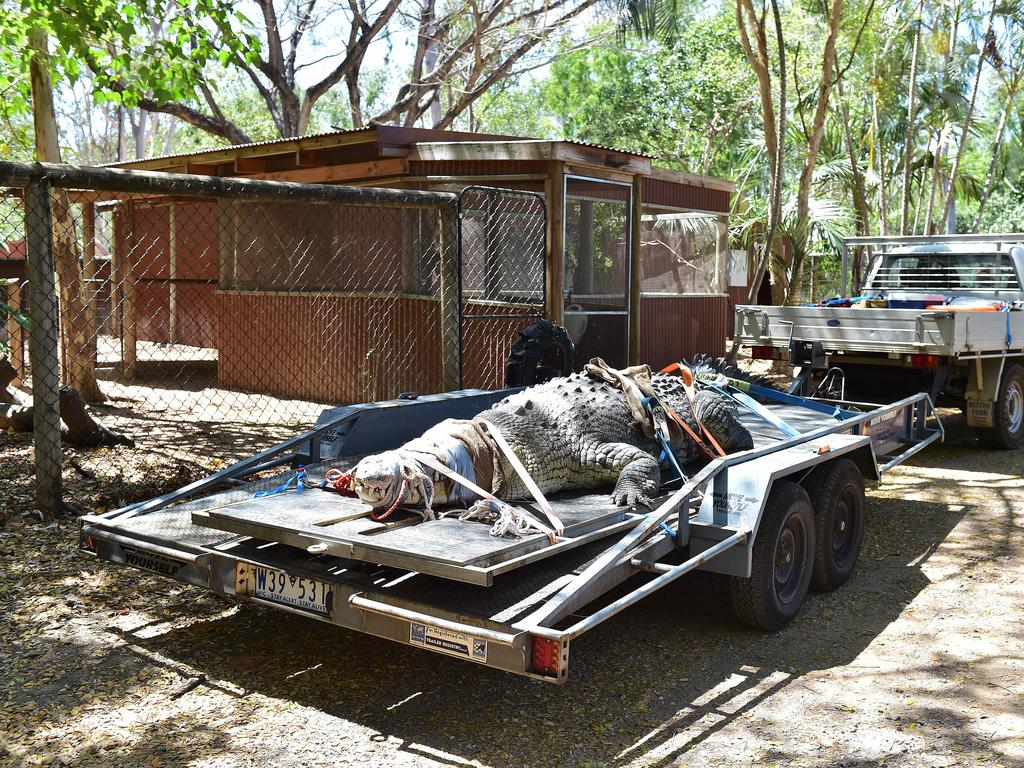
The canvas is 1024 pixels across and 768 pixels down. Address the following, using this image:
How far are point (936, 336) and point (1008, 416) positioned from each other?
1.97m

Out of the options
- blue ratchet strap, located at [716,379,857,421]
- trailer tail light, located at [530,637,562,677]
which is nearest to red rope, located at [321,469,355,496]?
trailer tail light, located at [530,637,562,677]

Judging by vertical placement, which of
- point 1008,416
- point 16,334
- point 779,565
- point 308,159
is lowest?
point 779,565

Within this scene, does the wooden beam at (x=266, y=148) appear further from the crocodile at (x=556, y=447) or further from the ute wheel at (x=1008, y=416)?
the ute wheel at (x=1008, y=416)

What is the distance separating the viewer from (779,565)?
497cm

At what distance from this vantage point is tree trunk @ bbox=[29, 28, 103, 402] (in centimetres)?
945

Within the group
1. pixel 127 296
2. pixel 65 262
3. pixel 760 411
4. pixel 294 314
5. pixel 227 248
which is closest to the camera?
pixel 760 411

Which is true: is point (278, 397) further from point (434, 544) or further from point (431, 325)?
point (434, 544)

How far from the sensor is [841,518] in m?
5.72

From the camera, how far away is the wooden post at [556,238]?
973cm

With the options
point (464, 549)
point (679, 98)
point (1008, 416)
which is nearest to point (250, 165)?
point (1008, 416)

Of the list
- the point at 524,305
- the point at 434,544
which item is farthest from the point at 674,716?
the point at 524,305

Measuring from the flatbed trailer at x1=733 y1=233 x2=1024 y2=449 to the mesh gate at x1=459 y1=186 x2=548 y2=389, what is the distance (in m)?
2.24

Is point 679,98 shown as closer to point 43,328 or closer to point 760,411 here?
point 760,411

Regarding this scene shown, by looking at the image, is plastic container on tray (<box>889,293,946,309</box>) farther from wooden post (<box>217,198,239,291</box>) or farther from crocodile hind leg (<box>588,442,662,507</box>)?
wooden post (<box>217,198,239,291</box>)
